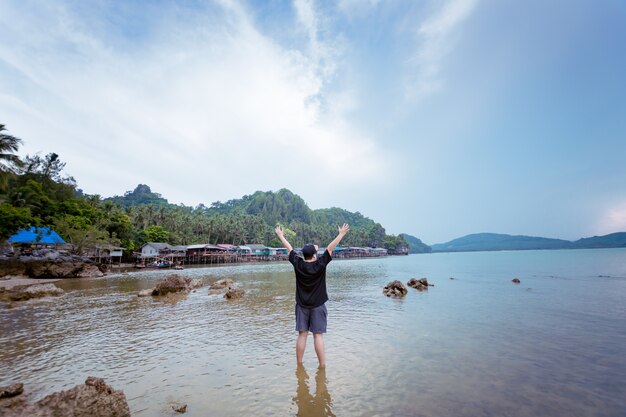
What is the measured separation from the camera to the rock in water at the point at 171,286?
725 inches

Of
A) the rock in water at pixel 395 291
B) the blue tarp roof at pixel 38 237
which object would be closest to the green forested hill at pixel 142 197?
the blue tarp roof at pixel 38 237

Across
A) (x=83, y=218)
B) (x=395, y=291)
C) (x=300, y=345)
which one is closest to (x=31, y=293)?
(x=300, y=345)

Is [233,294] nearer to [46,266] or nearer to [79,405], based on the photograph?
[79,405]

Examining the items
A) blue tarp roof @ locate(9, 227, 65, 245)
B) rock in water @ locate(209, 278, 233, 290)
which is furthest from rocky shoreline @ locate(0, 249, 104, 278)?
rock in water @ locate(209, 278, 233, 290)

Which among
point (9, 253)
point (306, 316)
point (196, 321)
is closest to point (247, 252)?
point (9, 253)

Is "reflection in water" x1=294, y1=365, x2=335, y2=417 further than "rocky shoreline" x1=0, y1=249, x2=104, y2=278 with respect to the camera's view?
No

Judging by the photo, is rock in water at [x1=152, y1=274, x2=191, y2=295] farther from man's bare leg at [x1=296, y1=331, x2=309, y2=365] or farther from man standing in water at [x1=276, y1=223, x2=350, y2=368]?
man standing in water at [x1=276, y1=223, x2=350, y2=368]

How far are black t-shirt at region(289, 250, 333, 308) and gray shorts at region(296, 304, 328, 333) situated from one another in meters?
0.09

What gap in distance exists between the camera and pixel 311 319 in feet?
18.2

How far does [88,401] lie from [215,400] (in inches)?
62.5

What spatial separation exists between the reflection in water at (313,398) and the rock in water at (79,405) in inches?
90.6

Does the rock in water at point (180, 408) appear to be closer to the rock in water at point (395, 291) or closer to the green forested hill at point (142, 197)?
the rock in water at point (395, 291)

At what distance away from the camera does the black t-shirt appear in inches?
212

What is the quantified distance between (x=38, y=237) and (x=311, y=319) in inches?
1838
